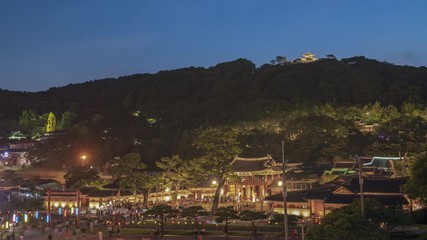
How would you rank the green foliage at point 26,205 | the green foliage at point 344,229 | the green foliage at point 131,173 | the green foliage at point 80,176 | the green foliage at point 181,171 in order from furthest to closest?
the green foliage at point 80,176
the green foliage at point 26,205
the green foliage at point 131,173
the green foliage at point 181,171
the green foliage at point 344,229

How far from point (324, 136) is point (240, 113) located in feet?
85.0

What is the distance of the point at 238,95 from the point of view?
128000 millimetres

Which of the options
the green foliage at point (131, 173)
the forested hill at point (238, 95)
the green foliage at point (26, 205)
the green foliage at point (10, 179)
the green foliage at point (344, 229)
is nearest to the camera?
the green foliage at point (344, 229)

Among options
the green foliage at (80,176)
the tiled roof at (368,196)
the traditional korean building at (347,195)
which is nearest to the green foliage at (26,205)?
the green foliage at (80,176)

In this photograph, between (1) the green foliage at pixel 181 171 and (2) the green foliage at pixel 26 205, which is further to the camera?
(2) the green foliage at pixel 26 205

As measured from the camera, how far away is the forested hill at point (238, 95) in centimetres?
10021

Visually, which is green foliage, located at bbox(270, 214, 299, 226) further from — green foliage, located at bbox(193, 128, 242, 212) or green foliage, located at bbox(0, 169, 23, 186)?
green foliage, located at bbox(0, 169, 23, 186)

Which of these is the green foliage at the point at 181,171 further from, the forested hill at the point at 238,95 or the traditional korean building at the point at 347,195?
the forested hill at the point at 238,95

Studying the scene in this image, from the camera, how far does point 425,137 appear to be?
7050cm

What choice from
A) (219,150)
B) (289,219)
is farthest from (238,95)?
(289,219)

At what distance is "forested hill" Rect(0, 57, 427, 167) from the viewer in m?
100

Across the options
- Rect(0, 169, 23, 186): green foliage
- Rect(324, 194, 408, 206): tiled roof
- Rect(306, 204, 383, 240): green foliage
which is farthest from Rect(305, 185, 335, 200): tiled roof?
Rect(0, 169, 23, 186): green foliage

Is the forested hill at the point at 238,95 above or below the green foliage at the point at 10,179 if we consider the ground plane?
above

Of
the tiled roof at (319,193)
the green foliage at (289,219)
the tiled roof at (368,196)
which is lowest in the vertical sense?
the green foliage at (289,219)
